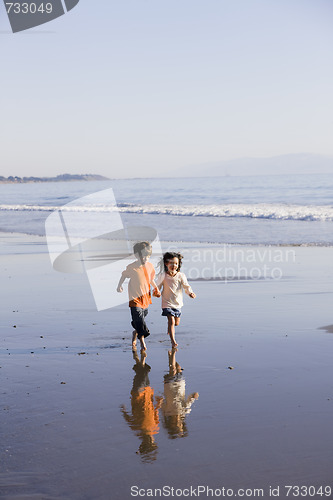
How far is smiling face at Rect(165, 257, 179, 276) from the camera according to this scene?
8.37 m

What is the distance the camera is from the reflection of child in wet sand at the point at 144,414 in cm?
465

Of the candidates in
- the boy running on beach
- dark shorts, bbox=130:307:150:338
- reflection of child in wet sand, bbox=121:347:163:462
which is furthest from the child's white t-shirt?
reflection of child in wet sand, bbox=121:347:163:462

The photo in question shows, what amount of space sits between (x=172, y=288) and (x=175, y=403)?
9.56 feet

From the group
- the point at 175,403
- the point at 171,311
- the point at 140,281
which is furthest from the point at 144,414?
the point at 140,281

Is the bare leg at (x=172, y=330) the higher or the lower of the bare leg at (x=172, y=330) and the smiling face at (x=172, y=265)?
the lower

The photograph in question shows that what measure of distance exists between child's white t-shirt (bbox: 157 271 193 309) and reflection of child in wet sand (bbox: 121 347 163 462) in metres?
1.66

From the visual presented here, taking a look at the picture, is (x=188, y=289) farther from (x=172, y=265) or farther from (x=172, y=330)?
(x=172, y=330)

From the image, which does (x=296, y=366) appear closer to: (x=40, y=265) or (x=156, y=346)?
(x=156, y=346)

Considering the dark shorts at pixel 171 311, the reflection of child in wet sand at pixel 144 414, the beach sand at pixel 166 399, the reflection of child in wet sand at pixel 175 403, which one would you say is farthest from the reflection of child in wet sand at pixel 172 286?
the reflection of child in wet sand at pixel 144 414

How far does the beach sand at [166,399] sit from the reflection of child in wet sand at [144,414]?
20 millimetres

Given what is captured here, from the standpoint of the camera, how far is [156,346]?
789 cm

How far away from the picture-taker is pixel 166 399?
5805mm

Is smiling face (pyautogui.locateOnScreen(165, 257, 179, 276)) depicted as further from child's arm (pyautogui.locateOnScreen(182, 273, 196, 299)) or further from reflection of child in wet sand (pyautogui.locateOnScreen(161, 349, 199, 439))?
reflection of child in wet sand (pyautogui.locateOnScreen(161, 349, 199, 439))

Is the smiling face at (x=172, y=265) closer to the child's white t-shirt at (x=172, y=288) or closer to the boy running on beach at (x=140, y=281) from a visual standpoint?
the child's white t-shirt at (x=172, y=288)
